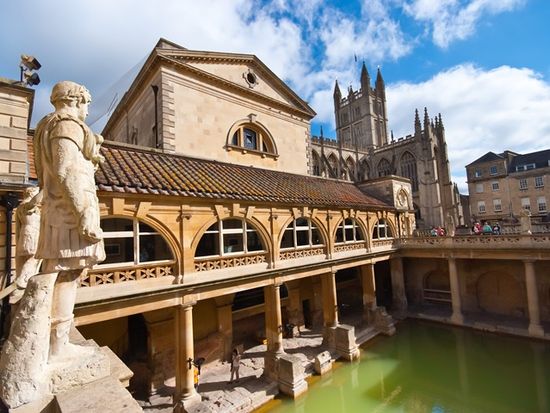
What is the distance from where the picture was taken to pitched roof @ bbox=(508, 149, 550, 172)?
40062 millimetres

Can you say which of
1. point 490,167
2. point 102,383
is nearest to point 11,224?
point 102,383

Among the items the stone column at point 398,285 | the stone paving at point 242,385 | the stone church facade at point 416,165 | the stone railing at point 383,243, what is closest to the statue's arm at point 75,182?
the stone paving at point 242,385

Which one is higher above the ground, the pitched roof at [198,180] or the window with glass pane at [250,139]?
the window with glass pane at [250,139]

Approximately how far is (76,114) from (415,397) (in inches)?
581

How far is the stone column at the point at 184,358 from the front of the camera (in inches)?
389

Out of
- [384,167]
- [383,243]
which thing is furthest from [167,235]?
[384,167]

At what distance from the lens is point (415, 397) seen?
38.0 ft

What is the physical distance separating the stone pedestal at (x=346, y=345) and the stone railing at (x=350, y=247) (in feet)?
13.9

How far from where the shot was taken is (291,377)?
11531 mm

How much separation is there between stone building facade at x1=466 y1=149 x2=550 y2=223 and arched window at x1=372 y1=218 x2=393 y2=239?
2889 cm

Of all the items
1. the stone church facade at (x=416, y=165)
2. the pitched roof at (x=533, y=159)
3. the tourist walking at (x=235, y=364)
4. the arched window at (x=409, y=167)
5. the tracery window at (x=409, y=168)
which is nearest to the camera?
the tourist walking at (x=235, y=364)

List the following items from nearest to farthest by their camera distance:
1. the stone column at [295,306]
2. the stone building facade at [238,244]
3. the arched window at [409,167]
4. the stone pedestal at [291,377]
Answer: the stone building facade at [238,244] → the stone pedestal at [291,377] → the stone column at [295,306] → the arched window at [409,167]

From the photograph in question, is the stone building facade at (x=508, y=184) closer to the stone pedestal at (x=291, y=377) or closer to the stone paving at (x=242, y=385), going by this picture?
the stone paving at (x=242, y=385)

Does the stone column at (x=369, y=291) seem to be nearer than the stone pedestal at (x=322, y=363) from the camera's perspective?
No
